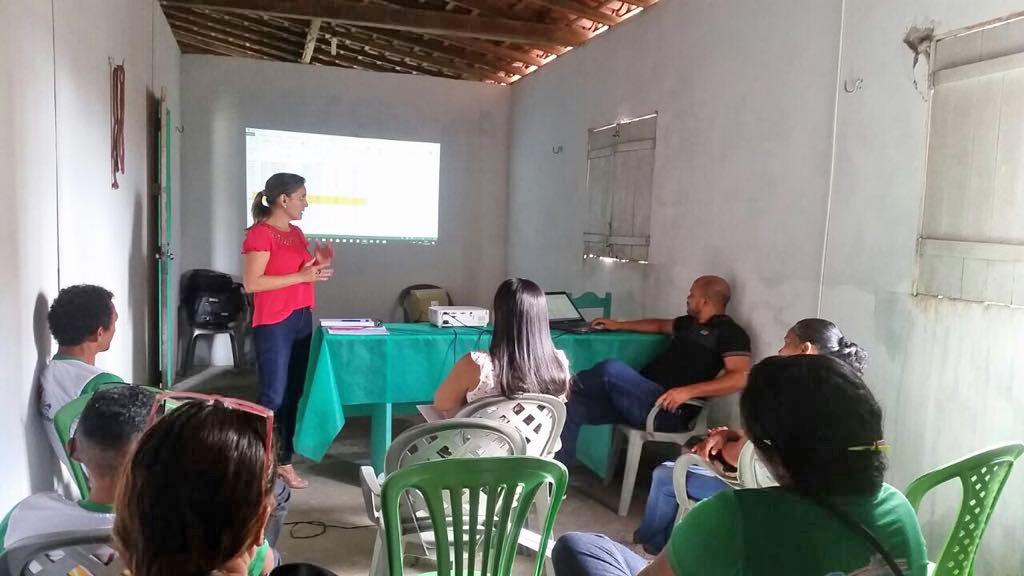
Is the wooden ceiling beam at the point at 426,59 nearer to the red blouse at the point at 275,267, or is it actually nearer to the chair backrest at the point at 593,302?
the chair backrest at the point at 593,302

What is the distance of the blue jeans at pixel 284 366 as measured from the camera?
3.03 metres

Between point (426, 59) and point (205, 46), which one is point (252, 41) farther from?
point (426, 59)

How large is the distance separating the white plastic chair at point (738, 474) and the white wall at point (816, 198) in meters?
0.69

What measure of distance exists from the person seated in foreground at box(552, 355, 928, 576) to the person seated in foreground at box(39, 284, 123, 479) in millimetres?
1644

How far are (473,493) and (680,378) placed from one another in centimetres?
177

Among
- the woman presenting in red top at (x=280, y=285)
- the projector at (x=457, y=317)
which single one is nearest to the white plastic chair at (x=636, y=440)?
the projector at (x=457, y=317)

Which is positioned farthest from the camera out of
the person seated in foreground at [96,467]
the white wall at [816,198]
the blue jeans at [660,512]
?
the blue jeans at [660,512]

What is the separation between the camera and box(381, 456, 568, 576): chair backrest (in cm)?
139

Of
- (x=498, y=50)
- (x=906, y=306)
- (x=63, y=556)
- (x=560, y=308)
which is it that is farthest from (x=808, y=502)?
(x=498, y=50)

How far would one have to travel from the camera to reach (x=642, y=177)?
158 inches

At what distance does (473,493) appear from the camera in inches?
57.7

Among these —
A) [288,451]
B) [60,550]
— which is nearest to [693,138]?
[288,451]

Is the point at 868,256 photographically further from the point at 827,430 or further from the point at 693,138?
the point at 827,430

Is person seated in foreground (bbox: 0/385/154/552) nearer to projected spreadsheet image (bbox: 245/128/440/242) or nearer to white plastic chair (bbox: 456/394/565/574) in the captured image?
white plastic chair (bbox: 456/394/565/574)
